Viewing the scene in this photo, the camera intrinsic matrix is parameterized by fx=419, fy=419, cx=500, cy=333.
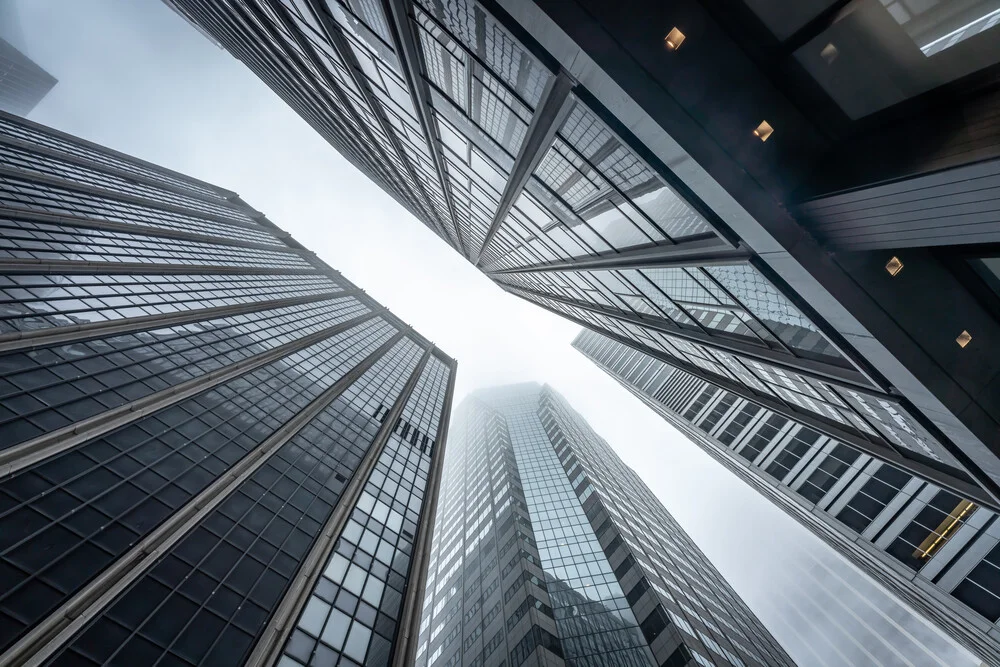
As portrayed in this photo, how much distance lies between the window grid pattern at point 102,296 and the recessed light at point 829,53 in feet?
130

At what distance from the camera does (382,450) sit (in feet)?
135

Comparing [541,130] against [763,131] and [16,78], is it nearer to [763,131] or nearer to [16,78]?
[763,131]

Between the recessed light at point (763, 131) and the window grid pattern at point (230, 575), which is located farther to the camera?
the window grid pattern at point (230, 575)

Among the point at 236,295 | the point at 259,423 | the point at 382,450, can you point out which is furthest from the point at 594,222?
the point at 236,295

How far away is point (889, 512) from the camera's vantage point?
3116cm

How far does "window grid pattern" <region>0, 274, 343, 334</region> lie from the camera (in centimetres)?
2800

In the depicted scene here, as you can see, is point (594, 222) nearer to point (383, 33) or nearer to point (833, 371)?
point (833, 371)

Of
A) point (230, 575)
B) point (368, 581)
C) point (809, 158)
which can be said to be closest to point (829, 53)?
point (809, 158)

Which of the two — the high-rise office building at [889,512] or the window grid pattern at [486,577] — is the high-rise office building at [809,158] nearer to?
the high-rise office building at [889,512]

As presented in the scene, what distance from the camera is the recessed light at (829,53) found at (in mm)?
6504

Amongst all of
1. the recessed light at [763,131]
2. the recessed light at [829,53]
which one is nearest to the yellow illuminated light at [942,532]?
the recessed light at [763,131]

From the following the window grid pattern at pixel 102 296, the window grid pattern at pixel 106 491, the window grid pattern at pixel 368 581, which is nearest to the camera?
the window grid pattern at pixel 106 491

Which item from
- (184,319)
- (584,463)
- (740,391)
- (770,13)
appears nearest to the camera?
(770,13)

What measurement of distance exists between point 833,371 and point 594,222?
750cm
